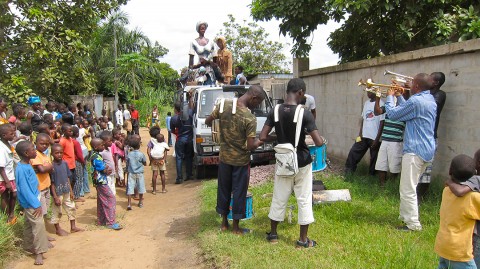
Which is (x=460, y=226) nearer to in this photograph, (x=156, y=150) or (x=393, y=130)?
(x=393, y=130)

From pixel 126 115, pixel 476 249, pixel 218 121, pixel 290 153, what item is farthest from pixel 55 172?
pixel 126 115

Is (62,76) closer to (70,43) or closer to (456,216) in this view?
(70,43)

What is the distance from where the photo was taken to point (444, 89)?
5.89 m

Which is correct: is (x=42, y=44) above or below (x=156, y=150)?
above

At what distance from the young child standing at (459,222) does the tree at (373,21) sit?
4.55 metres

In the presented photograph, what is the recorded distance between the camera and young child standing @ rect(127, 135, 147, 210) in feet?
23.4

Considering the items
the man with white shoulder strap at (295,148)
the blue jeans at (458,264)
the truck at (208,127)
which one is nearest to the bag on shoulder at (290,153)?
the man with white shoulder strap at (295,148)

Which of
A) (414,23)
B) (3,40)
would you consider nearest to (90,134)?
(3,40)

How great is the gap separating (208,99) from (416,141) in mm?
5229

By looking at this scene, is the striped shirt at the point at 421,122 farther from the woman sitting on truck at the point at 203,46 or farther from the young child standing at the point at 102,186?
the woman sitting on truck at the point at 203,46

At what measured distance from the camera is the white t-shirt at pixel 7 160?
5281 millimetres

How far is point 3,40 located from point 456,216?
10398 millimetres

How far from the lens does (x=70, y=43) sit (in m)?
9.72

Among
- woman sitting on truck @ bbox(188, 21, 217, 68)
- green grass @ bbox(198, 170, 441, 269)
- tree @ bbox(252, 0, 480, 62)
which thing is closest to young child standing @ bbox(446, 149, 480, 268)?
green grass @ bbox(198, 170, 441, 269)
